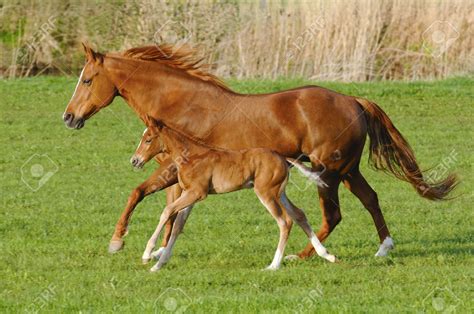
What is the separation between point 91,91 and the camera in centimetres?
1106

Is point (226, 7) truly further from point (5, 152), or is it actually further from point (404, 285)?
point (404, 285)

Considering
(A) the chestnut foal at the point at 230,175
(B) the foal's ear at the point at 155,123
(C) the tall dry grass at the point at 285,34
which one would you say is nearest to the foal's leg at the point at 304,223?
(A) the chestnut foal at the point at 230,175

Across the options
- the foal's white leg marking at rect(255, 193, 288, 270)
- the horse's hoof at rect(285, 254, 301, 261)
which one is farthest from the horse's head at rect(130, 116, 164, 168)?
the horse's hoof at rect(285, 254, 301, 261)

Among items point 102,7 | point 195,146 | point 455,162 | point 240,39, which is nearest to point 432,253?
point 195,146

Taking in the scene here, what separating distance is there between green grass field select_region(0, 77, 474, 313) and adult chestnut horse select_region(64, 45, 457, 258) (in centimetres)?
81

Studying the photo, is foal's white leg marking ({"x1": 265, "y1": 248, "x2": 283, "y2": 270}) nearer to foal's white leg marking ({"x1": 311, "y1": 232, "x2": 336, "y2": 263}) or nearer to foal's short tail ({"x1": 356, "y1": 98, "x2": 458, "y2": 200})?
foal's white leg marking ({"x1": 311, "y1": 232, "x2": 336, "y2": 263})

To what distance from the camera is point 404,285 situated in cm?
964

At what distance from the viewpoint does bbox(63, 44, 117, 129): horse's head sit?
1102 centimetres

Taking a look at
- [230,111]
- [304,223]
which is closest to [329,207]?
[304,223]

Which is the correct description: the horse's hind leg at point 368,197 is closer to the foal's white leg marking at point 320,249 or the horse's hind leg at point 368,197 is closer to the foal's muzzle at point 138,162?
the foal's white leg marking at point 320,249

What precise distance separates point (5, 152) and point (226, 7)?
6.82 meters

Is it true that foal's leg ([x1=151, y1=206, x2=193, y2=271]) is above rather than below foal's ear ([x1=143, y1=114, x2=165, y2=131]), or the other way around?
below

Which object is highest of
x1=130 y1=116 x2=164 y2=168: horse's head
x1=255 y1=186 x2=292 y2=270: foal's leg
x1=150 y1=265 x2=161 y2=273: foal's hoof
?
x1=130 y1=116 x2=164 y2=168: horse's head

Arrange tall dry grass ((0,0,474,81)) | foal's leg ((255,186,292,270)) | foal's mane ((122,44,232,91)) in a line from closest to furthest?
foal's leg ((255,186,292,270)), foal's mane ((122,44,232,91)), tall dry grass ((0,0,474,81))
